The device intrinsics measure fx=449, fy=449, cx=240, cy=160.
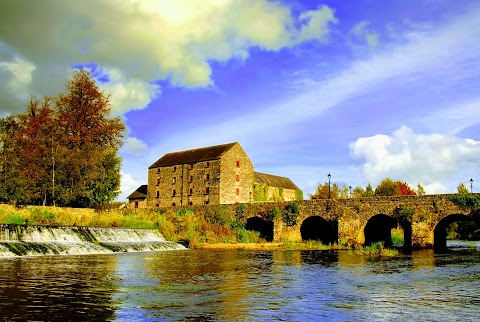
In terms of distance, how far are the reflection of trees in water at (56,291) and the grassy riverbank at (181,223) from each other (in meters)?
15.8

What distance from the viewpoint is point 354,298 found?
11.9 meters

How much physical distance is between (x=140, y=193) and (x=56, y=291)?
63.9 meters

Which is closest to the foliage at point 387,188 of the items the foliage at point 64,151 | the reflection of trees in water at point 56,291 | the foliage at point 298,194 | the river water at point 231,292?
the foliage at point 298,194

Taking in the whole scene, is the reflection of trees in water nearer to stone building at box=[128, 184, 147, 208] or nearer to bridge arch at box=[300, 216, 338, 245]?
bridge arch at box=[300, 216, 338, 245]

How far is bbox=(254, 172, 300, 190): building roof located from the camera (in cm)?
7081

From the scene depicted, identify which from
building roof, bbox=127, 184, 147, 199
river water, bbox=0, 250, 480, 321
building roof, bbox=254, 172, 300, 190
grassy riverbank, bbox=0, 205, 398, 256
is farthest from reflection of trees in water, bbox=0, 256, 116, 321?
building roof, bbox=127, 184, 147, 199

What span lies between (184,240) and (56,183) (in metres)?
15.5

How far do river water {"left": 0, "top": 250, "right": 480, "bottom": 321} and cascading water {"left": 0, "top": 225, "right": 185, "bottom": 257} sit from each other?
3885mm

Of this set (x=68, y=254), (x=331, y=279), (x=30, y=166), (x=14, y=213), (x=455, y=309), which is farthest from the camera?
(x=30, y=166)

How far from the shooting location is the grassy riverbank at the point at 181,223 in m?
33.8

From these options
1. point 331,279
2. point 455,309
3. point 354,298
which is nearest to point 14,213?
point 331,279

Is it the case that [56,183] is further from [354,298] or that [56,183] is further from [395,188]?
[395,188]

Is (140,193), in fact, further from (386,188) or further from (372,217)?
(372,217)

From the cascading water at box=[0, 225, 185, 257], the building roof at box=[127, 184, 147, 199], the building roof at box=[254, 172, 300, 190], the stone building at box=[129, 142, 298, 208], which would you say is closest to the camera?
the cascading water at box=[0, 225, 185, 257]
